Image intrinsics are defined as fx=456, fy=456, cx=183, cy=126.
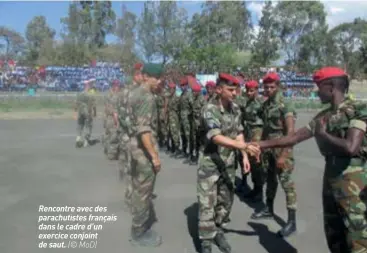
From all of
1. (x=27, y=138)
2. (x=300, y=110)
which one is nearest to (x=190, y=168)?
(x=27, y=138)

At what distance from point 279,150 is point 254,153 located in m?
1.09

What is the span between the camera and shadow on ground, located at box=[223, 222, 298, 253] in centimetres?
516

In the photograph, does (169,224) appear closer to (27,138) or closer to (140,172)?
(140,172)

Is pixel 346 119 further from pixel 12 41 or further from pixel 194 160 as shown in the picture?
pixel 12 41

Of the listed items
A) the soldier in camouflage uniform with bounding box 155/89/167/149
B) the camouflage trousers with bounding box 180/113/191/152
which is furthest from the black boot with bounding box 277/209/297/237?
the soldier in camouflage uniform with bounding box 155/89/167/149

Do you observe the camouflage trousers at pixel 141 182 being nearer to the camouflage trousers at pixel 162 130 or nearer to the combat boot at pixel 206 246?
the combat boot at pixel 206 246

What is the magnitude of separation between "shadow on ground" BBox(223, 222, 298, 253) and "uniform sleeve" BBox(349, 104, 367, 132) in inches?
84.6

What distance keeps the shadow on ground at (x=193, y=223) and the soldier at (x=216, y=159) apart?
0.50 m

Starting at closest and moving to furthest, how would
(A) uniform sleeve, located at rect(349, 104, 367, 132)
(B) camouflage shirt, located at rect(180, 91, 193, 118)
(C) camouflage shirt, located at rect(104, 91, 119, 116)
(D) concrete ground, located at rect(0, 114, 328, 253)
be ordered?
(A) uniform sleeve, located at rect(349, 104, 367, 132) < (D) concrete ground, located at rect(0, 114, 328, 253) < (B) camouflage shirt, located at rect(180, 91, 193, 118) < (C) camouflage shirt, located at rect(104, 91, 119, 116)

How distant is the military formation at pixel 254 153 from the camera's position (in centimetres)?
359

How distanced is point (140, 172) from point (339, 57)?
1832 inches

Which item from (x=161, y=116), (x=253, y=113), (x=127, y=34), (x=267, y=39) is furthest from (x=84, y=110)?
(x=267, y=39)

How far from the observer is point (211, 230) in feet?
15.7

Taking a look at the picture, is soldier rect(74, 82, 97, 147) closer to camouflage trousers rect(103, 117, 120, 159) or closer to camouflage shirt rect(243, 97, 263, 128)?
camouflage trousers rect(103, 117, 120, 159)
